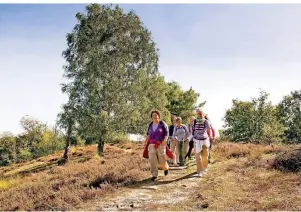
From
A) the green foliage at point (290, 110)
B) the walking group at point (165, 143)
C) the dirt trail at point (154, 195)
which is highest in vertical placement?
the green foliage at point (290, 110)

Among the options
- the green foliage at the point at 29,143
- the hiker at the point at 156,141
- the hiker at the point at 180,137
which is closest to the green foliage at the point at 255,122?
the hiker at the point at 180,137

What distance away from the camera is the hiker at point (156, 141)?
11.3m

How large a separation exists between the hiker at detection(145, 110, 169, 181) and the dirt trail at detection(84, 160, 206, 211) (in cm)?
55

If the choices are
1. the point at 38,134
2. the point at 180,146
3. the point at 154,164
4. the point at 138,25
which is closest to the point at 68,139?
the point at 138,25

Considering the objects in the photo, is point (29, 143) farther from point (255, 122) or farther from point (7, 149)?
point (255, 122)

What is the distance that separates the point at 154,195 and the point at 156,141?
233 centimetres

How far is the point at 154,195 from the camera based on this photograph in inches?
368

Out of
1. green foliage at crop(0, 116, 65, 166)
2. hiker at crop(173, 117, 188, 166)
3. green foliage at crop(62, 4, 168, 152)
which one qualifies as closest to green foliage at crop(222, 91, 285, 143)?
green foliage at crop(62, 4, 168, 152)

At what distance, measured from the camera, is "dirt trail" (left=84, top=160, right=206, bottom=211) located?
27.6ft

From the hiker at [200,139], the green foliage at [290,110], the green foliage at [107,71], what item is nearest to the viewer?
the hiker at [200,139]

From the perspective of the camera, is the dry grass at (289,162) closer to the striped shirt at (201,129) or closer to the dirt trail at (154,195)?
the striped shirt at (201,129)

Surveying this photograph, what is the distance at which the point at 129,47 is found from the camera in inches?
1182

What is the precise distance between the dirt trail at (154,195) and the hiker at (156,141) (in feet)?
1.81

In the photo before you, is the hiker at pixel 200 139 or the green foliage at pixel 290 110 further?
the green foliage at pixel 290 110
